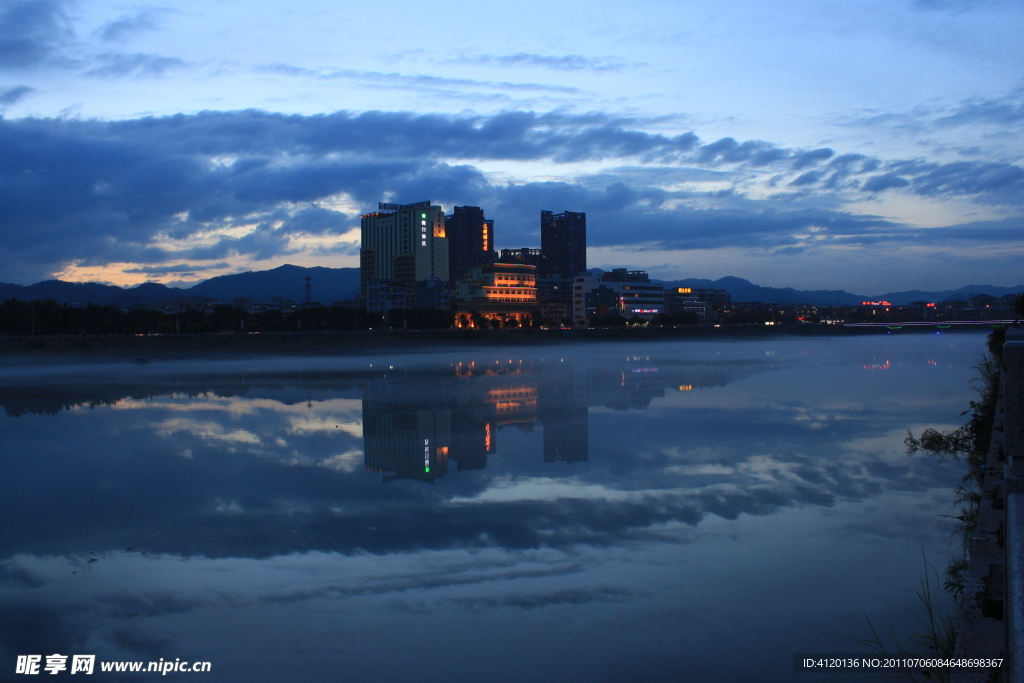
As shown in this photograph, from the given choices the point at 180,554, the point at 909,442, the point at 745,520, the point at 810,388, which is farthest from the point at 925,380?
the point at 180,554

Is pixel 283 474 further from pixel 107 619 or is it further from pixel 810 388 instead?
pixel 810 388

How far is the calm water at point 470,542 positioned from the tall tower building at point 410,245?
450 feet

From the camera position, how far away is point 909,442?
13414 millimetres

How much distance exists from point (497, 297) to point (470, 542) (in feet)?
406

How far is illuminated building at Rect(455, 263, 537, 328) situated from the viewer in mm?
113500

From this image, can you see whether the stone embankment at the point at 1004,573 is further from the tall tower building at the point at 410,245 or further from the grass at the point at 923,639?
the tall tower building at the point at 410,245

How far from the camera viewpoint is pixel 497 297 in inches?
5162

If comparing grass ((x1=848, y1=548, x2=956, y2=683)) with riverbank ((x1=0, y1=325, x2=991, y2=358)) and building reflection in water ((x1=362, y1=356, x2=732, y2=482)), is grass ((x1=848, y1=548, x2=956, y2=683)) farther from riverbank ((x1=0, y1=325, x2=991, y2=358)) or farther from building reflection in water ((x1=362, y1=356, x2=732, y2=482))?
riverbank ((x1=0, y1=325, x2=991, y2=358))

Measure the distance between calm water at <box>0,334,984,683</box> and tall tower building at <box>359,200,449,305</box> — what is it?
450ft

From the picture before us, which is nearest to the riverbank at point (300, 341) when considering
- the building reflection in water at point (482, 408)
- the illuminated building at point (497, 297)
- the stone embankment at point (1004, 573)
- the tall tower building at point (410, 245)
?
the illuminated building at point (497, 297)

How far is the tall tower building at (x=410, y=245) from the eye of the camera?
156 metres

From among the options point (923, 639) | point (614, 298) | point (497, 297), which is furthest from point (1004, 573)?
point (614, 298)

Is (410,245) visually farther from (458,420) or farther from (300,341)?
(458,420)

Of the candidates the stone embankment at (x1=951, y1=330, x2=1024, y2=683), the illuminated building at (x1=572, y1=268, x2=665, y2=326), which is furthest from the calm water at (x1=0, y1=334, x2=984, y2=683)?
the illuminated building at (x1=572, y1=268, x2=665, y2=326)
